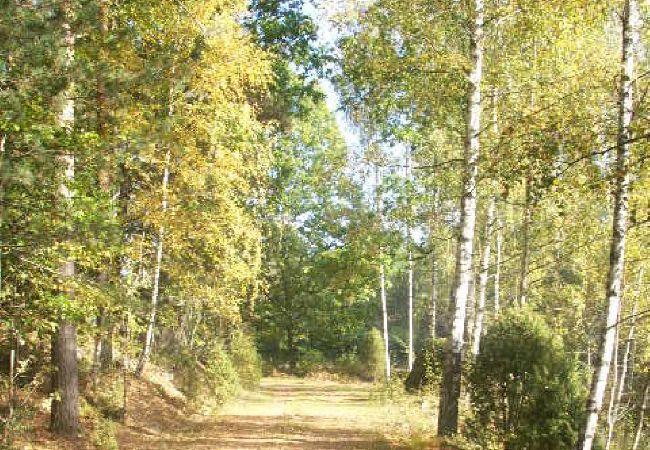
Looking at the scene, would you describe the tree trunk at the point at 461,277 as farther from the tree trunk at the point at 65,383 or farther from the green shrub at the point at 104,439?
the tree trunk at the point at 65,383

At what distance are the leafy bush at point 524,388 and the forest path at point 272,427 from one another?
1770 millimetres

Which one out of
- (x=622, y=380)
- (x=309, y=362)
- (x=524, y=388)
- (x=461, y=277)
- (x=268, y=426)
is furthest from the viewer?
(x=309, y=362)

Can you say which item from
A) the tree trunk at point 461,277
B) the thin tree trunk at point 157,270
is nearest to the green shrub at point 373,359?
the thin tree trunk at point 157,270

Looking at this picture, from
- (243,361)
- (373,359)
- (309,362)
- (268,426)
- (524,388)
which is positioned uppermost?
(524,388)

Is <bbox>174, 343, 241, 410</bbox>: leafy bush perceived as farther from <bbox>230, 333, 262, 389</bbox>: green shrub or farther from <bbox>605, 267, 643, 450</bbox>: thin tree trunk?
<bbox>605, 267, 643, 450</bbox>: thin tree trunk

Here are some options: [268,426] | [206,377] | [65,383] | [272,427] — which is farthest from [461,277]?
[206,377]

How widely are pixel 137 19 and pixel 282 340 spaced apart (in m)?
28.9

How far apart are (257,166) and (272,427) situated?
5.64 metres

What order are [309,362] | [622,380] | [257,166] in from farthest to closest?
[309,362]
[622,380]
[257,166]

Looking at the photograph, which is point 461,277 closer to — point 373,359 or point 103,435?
point 103,435

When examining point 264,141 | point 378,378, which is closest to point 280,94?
point 264,141

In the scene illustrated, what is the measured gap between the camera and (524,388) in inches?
371

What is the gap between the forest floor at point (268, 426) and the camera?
1103cm

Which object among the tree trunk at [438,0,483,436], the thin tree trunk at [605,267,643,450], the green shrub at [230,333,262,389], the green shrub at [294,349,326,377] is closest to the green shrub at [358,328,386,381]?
the green shrub at [294,349,326,377]
